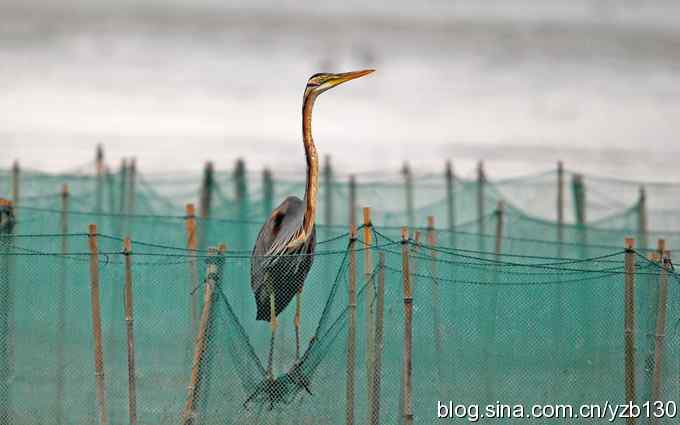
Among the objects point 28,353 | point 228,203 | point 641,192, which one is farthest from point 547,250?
point 28,353

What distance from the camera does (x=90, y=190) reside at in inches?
824

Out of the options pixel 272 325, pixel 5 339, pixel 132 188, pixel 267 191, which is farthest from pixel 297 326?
pixel 132 188

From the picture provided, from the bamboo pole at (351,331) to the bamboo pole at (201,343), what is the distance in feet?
3.44

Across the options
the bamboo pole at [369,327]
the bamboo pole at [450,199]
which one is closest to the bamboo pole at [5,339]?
the bamboo pole at [369,327]

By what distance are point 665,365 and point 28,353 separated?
5.39 metres

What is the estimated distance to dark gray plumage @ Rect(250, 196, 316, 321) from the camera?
11867 millimetres

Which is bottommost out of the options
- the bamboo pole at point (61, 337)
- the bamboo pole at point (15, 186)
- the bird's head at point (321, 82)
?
the bamboo pole at point (61, 337)

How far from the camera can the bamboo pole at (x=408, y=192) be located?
2016cm

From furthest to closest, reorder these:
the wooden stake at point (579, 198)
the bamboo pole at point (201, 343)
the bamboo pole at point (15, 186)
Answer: the wooden stake at point (579, 198), the bamboo pole at point (15, 186), the bamboo pole at point (201, 343)

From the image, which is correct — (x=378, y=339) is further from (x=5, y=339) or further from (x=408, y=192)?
(x=408, y=192)

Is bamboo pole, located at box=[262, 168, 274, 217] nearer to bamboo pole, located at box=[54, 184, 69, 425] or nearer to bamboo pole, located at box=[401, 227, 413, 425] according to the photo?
bamboo pole, located at box=[54, 184, 69, 425]

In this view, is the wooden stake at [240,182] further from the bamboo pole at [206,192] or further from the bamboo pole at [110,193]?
the bamboo pole at [110,193]

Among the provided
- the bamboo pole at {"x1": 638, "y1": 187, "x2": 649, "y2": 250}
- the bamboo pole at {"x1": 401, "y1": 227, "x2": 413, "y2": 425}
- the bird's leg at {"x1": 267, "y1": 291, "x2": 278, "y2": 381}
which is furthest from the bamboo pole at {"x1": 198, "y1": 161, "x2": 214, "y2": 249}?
the bamboo pole at {"x1": 401, "y1": 227, "x2": 413, "y2": 425}

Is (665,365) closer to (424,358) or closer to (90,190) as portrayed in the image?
(424,358)
